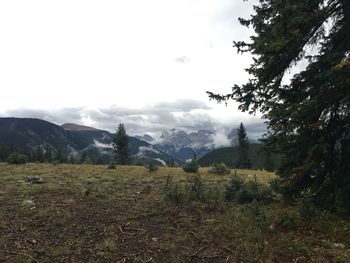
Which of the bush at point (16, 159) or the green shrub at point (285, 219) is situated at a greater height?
the green shrub at point (285, 219)

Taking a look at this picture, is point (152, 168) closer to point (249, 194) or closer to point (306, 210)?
point (249, 194)

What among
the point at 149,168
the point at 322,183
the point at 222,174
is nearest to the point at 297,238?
the point at 322,183

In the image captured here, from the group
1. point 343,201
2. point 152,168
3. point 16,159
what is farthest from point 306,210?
point 16,159

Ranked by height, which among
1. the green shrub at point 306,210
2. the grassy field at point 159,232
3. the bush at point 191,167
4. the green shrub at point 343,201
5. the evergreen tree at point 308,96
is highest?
the evergreen tree at point 308,96

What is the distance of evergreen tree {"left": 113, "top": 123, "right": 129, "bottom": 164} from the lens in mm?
62812

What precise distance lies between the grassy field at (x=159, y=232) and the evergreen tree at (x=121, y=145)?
1884 inches

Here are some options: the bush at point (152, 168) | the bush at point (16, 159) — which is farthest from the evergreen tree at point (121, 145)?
the bush at point (152, 168)

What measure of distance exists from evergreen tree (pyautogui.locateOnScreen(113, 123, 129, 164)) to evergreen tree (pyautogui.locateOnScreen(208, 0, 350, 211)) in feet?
173

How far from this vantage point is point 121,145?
63625 millimetres

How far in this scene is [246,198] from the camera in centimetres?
1339

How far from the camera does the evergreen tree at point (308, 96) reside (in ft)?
32.4

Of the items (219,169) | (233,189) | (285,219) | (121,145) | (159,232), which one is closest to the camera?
(285,219)

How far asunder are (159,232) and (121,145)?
54.3 m

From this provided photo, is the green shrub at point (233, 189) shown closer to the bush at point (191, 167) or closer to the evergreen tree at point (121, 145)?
the bush at point (191, 167)
